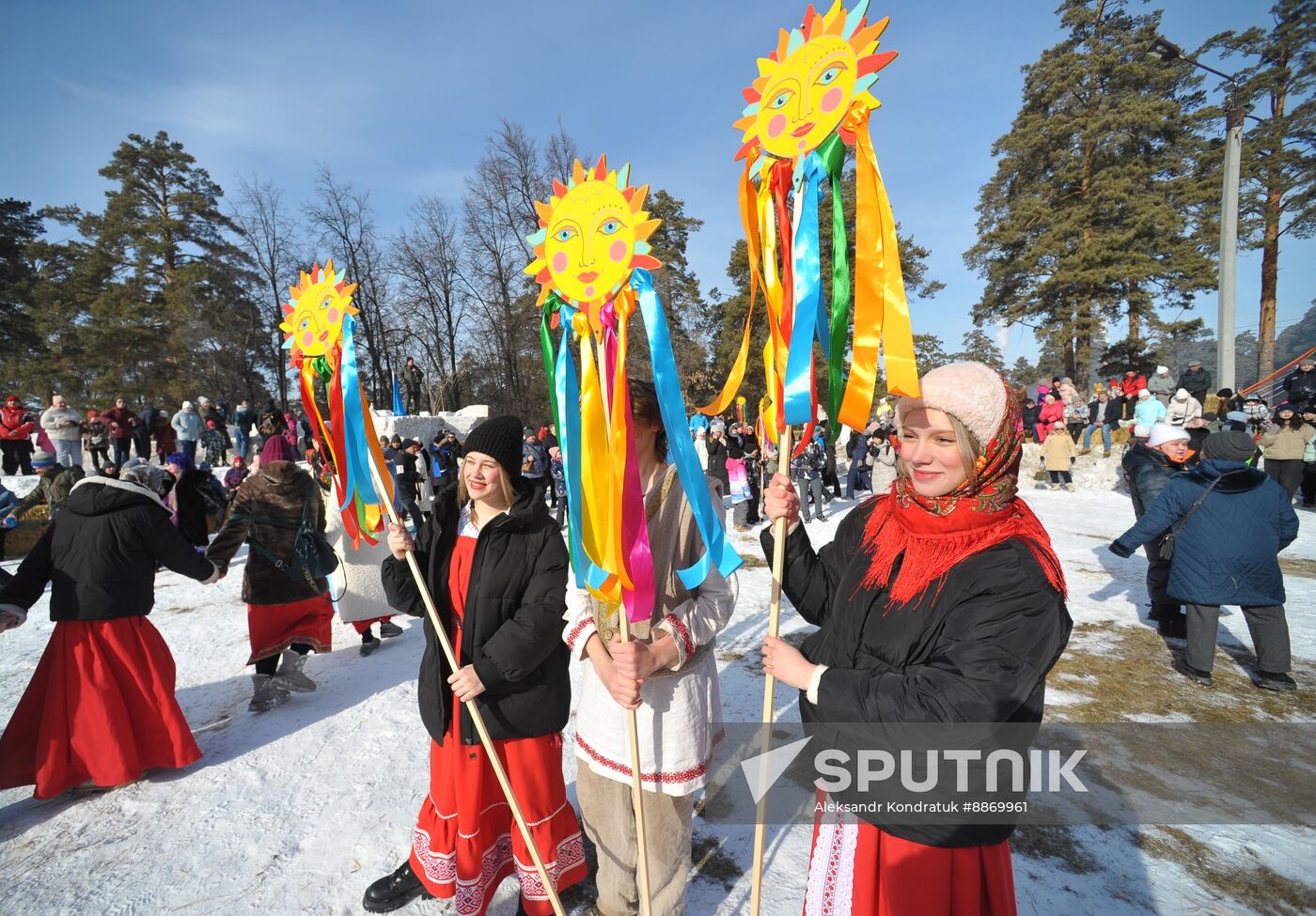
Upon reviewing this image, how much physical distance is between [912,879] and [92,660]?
4130mm

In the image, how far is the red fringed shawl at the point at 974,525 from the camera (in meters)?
1.41

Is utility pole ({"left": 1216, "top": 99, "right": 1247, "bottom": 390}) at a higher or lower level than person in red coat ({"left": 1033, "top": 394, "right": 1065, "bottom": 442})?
higher

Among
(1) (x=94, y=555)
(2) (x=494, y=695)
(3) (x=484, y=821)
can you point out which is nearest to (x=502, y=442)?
(2) (x=494, y=695)

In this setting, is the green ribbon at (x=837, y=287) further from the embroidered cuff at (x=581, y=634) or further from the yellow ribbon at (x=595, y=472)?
the embroidered cuff at (x=581, y=634)

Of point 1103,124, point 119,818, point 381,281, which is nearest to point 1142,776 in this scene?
point 119,818

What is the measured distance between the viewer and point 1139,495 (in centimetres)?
598

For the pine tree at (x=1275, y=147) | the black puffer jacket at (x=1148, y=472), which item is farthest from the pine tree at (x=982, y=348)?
the black puffer jacket at (x=1148, y=472)

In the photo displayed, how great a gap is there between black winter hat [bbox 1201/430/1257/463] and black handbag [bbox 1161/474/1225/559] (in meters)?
0.16

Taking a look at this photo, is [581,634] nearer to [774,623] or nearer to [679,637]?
[679,637]

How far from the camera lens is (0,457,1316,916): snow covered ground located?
2.39 m

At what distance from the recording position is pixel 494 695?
85.4 inches

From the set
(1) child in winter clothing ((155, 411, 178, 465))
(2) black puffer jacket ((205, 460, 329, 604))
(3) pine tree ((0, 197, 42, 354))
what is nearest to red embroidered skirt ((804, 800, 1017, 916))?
(2) black puffer jacket ((205, 460, 329, 604))

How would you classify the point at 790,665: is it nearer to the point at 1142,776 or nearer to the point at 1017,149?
the point at 1142,776

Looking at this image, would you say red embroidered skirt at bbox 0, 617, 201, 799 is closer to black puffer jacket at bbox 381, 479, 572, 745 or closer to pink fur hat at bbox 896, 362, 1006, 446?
black puffer jacket at bbox 381, 479, 572, 745
